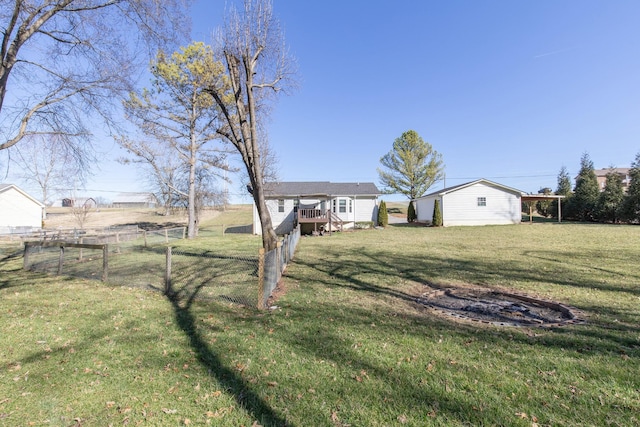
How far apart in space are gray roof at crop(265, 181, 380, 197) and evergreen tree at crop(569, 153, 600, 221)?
65.1 feet

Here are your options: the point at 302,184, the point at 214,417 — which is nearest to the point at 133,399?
the point at 214,417

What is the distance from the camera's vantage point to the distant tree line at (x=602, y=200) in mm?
24109

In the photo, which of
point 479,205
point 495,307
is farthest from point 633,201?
point 495,307

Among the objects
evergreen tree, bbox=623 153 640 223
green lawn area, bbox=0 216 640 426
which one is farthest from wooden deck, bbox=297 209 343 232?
evergreen tree, bbox=623 153 640 223

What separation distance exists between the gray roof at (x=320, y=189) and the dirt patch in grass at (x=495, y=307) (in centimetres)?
1767

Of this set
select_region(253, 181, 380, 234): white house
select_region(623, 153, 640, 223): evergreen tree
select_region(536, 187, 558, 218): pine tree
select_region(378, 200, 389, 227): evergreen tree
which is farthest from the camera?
select_region(536, 187, 558, 218): pine tree

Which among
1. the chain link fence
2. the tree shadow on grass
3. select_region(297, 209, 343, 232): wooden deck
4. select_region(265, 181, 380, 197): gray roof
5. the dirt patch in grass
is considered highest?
select_region(265, 181, 380, 197): gray roof

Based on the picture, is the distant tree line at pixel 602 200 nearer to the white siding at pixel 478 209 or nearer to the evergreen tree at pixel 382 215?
the white siding at pixel 478 209

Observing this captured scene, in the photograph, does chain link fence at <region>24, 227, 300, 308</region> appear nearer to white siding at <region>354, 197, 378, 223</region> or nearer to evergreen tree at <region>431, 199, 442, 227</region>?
white siding at <region>354, 197, 378, 223</region>

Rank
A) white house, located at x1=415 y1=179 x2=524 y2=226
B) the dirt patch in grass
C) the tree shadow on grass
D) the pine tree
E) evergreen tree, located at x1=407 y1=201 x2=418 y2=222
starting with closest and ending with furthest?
1. the tree shadow on grass
2. the dirt patch in grass
3. white house, located at x1=415 y1=179 x2=524 y2=226
4. evergreen tree, located at x1=407 y1=201 x2=418 y2=222
5. the pine tree

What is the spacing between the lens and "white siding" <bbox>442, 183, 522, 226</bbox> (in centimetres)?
2584

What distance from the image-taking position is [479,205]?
2592 centimetres

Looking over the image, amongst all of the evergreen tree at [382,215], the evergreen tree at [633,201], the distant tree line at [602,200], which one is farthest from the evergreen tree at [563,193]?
the evergreen tree at [382,215]

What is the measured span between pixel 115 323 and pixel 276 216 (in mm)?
20678
